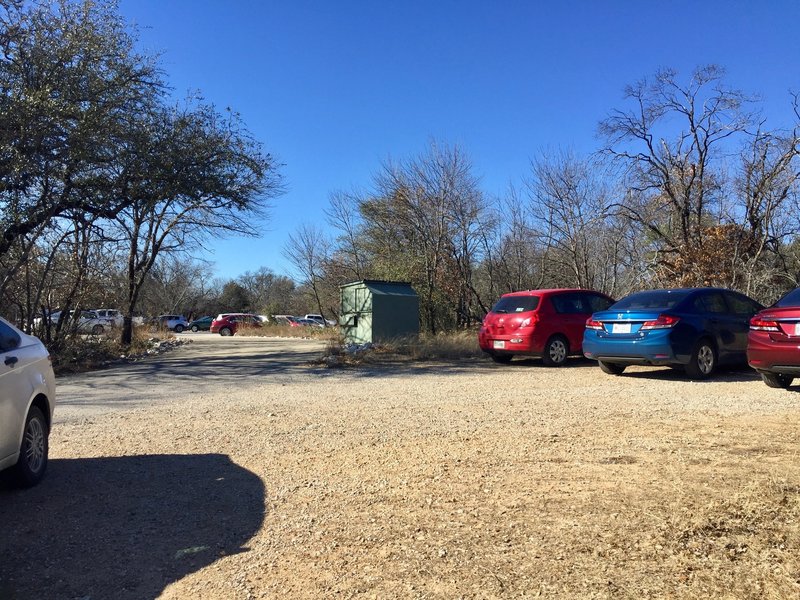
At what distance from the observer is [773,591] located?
2934 mm

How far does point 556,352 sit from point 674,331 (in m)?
3.28

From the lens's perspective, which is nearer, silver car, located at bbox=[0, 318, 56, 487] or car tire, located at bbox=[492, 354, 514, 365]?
silver car, located at bbox=[0, 318, 56, 487]

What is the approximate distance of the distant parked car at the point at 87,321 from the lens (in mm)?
17594

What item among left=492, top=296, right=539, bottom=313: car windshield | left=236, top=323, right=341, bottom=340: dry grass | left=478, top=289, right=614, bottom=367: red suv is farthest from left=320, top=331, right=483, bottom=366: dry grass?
left=236, top=323, right=341, bottom=340: dry grass

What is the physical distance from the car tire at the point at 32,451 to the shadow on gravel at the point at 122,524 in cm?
11

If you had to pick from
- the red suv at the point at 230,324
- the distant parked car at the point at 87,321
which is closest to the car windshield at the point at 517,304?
the distant parked car at the point at 87,321

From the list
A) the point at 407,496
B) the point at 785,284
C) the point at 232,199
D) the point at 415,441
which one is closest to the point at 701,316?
the point at 415,441

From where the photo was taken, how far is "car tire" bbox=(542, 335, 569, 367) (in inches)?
503

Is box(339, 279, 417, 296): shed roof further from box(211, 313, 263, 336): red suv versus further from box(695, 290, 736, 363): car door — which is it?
box(211, 313, 263, 336): red suv

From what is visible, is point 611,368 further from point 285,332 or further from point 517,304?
point 285,332

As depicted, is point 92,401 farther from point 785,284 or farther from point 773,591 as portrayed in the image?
point 785,284

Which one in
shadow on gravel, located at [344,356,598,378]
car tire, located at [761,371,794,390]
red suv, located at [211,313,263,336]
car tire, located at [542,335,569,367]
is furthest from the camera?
red suv, located at [211,313,263,336]

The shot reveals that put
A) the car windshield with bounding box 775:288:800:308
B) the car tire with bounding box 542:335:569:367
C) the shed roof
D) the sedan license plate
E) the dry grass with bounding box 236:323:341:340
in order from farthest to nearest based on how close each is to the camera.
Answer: the dry grass with bounding box 236:323:341:340, the shed roof, the car tire with bounding box 542:335:569:367, the sedan license plate, the car windshield with bounding box 775:288:800:308

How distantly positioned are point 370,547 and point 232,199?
52.2 feet
